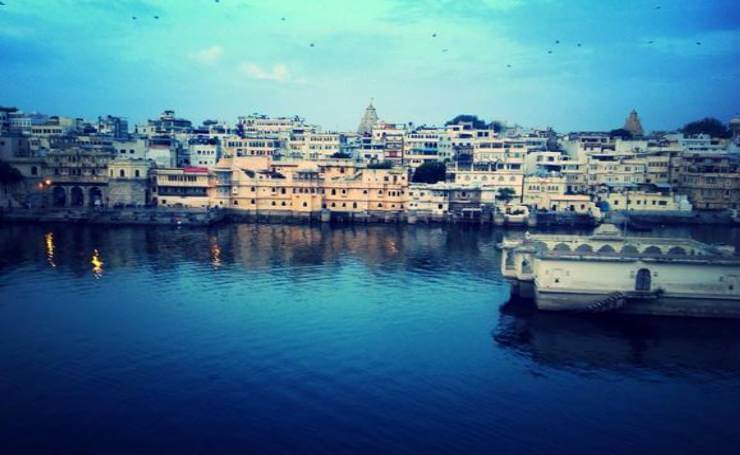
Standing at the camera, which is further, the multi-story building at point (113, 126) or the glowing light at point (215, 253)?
the multi-story building at point (113, 126)

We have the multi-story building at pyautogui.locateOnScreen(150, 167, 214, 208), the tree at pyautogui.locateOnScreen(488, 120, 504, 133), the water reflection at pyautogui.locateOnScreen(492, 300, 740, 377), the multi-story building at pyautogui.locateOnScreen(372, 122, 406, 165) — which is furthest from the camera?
the tree at pyautogui.locateOnScreen(488, 120, 504, 133)

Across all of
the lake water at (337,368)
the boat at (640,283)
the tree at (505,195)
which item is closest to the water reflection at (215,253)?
the lake water at (337,368)

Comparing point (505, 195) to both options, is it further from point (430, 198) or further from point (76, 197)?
point (76, 197)

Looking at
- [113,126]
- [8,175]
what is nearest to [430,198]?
[8,175]

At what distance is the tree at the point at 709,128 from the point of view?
310 ft

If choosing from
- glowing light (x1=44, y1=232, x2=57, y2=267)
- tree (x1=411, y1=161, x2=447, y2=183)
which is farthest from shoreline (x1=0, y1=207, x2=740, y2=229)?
tree (x1=411, y1=161, x2=447, y2=183)

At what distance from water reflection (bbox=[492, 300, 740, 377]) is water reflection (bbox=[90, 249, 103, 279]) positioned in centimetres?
2081

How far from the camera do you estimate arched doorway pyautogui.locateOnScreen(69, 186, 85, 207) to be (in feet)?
185

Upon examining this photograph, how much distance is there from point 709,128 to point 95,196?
90.5 m

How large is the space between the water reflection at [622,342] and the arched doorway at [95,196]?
143 feet

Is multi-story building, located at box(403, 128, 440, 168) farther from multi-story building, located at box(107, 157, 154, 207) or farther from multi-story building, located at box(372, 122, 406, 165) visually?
multi-story building, located at box(107, 157, 154, 207)

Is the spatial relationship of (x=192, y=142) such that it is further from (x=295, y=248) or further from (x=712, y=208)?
(x=712, y=208)

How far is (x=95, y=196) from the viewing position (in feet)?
185

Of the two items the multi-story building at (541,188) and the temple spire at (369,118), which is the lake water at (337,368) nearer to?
the multi-story building at (541,188)
